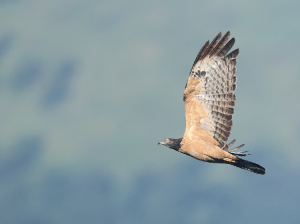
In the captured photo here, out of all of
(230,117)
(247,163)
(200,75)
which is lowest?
(247,163)

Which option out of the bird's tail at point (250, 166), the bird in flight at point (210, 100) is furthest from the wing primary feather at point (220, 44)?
the bird's tail at point (250, 166)

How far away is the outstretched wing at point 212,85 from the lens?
1574 cm

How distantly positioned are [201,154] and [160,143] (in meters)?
1.46

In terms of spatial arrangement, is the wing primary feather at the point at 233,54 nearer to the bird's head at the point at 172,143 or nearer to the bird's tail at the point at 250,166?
the bird's head at the point at 172,143

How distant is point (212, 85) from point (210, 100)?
51 cm

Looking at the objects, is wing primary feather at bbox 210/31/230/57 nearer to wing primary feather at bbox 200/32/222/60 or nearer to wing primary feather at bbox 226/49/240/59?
wing primary feather at bbox 200/32/222/60

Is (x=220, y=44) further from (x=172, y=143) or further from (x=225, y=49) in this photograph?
(x=172, y=143)

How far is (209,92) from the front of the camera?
1584cm

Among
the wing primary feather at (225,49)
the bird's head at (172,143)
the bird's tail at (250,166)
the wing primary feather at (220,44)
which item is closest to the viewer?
the wing primary feather at (220,44)

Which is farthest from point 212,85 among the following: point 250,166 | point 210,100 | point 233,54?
point 250,166

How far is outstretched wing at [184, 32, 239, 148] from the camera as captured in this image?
51.6ft

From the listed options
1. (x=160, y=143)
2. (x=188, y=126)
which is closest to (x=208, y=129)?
(x=188, y=126)

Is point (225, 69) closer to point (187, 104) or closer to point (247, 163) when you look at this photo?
point (187, 104)

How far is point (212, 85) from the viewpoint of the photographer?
15.8 meters
